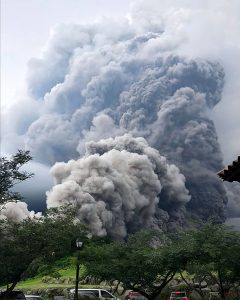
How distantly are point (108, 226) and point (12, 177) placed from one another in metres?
80.6

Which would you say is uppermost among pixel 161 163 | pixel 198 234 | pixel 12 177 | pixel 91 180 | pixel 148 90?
pixel 148 90

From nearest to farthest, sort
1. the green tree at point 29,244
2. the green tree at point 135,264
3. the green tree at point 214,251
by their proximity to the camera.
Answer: the green tree at point 29,244, the green tree at point 214,251, the green tree at point 135,264

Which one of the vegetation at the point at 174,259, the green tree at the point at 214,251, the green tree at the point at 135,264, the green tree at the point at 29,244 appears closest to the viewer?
the green tree at the point at 29,244

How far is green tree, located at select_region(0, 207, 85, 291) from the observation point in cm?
2722

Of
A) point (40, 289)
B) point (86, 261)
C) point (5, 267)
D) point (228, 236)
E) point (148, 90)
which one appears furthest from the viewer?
point (148, 90)

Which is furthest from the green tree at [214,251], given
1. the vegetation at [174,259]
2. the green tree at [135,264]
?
the green tree at [135,264]

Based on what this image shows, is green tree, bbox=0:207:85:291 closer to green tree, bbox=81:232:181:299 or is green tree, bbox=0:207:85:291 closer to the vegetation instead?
green tree, bbox=81:232:181:299

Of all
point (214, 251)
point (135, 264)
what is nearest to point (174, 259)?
point (135, 264)

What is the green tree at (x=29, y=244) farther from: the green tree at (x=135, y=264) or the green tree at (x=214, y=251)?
the green tree at (x=214, y=251)

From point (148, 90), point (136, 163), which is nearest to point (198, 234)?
point (136, 163)

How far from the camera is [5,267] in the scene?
2708 cm

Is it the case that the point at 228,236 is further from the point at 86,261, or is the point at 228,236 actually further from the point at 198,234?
the point at 86,261

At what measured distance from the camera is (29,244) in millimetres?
28359

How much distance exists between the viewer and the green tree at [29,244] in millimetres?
27219
